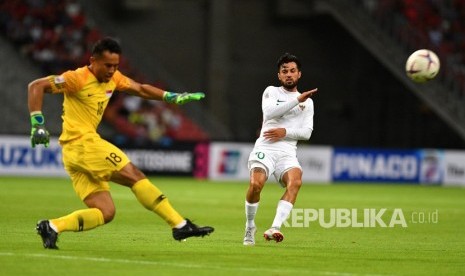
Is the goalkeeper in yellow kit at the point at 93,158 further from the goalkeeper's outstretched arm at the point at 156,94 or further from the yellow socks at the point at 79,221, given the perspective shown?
the goalkeeper's outstretched arm at the point at 156,94

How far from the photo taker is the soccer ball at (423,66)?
16516 mm

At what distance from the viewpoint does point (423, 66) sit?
1664 cm

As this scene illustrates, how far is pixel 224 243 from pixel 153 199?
232 centimetres

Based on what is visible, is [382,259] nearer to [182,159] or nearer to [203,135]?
[182,159]

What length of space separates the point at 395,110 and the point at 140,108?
1087 cm

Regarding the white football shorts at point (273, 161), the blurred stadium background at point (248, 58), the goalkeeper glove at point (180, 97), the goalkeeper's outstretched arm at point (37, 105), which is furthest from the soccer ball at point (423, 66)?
the blurred stadium background at point (248, 58)

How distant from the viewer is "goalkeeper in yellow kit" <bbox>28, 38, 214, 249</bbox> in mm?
11680

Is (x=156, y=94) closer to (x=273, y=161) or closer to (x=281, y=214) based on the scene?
(x=273, y=161)

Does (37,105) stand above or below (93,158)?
above

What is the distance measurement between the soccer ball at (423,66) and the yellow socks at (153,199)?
598 centimetres

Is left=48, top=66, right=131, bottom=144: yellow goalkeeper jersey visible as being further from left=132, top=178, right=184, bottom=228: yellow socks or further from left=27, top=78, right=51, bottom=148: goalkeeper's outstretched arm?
left=132, top=178, right=184, bottom=228: yellow socks
